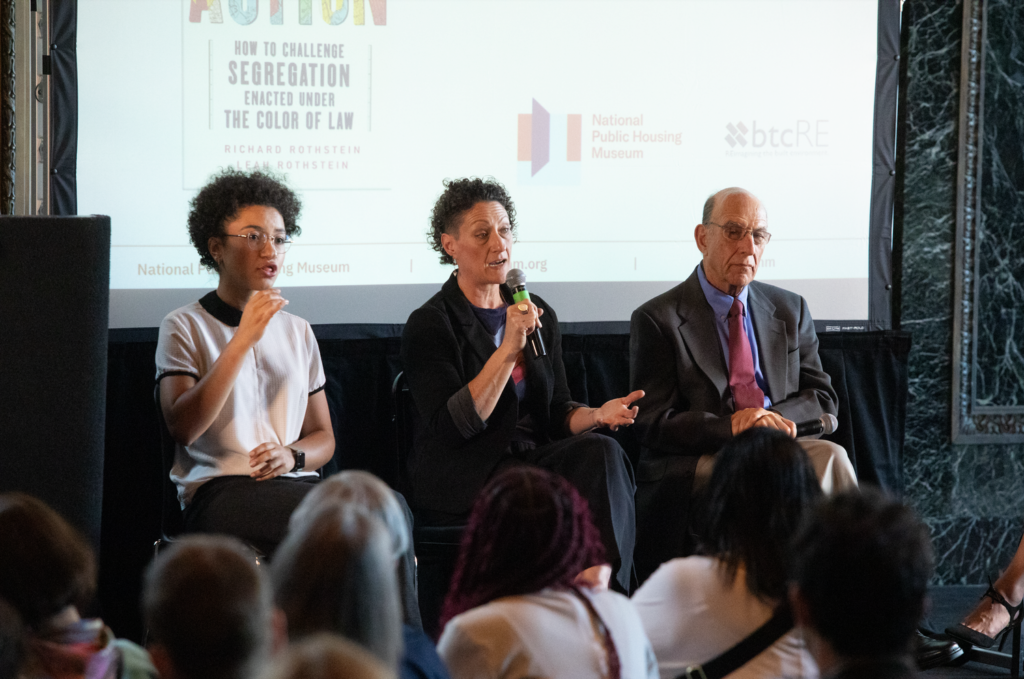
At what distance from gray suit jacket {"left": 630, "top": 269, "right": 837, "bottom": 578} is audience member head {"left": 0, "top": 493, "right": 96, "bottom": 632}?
65.8 inches

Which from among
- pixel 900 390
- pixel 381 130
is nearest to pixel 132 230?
pixel 381 130

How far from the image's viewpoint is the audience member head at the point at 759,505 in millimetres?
1533

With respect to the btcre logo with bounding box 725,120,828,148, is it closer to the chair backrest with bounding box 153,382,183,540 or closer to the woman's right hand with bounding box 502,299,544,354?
the woman's right hand with bounding box 502,299,544,354

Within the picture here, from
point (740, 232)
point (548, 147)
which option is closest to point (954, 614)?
point (740, 232)

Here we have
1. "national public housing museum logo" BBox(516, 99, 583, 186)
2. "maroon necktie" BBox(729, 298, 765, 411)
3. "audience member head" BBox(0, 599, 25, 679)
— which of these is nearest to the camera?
"audience member head" BBox(0, 599, 25, 679)

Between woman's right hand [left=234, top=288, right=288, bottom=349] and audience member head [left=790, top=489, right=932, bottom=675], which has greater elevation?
woman's right hand [left=234, top=288, right=288, bottom=349]

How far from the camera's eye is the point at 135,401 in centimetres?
312

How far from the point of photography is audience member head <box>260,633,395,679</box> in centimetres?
83

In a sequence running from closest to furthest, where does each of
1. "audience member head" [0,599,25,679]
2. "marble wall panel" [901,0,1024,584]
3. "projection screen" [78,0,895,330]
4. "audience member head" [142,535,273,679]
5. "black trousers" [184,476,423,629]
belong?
"audience member head" [142,535,273,679], "audience member head" [0,599,25,679], "black trousers" [184,476,423,629], "projection screen" [78,0,895,330], "marble wall panel" [901,0,1024,584]

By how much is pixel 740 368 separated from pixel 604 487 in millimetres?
615

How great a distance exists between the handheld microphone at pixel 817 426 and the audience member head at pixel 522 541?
59.2 inches

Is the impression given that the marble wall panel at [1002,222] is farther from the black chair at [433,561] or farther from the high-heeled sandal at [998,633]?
the black chair at [433,561]

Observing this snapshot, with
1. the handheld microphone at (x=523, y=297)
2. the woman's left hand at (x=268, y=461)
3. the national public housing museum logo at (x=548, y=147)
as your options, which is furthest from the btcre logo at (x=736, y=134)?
the woman's left hand at (x=268, y=461)

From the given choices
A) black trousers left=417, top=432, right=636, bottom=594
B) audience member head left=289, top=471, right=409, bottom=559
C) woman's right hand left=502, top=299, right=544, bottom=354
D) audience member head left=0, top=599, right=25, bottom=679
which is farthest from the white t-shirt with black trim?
audience member head left=0, top=599, right=25, bottom=679
